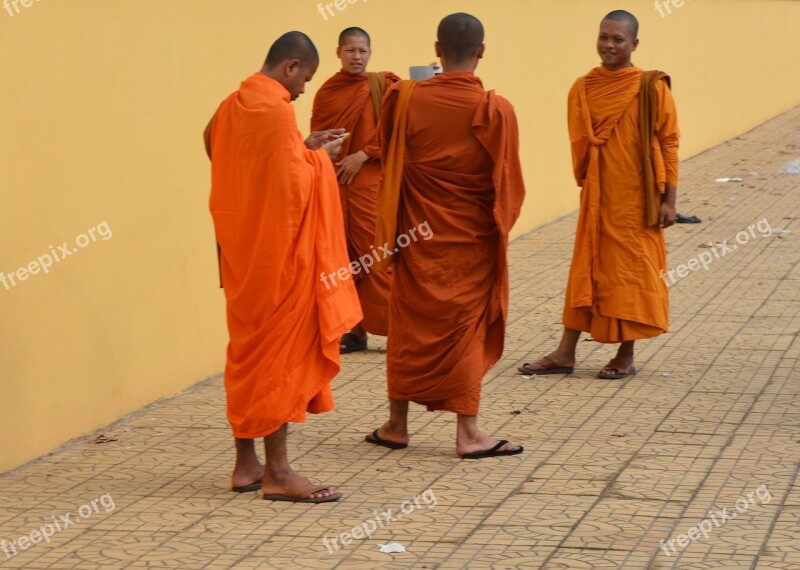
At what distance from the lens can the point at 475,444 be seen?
21.3 feet

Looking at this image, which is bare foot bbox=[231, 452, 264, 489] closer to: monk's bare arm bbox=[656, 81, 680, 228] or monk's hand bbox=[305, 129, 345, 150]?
monk's hand bbox=[305, 129, 345, 150]

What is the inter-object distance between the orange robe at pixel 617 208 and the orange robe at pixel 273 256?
263cm

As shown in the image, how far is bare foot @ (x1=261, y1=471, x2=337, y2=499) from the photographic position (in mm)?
5777

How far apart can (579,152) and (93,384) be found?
3.08 meters

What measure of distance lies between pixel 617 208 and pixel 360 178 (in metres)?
1.68

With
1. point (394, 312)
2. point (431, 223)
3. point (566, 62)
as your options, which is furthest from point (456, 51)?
point (566, 62)

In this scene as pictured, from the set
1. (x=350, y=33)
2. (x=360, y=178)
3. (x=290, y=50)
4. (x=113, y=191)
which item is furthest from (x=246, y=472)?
(x=350, y=33)

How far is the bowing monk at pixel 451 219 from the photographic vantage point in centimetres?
631

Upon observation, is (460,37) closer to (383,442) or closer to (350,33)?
(383,442)

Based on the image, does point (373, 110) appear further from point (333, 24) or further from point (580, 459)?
point (580, 459)

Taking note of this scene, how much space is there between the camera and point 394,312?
659 cm

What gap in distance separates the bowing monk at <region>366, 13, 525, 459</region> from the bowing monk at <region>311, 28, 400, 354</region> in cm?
206

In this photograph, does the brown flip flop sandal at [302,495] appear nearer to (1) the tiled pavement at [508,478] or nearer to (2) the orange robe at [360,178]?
(1) the tiled pavement at [508,478]

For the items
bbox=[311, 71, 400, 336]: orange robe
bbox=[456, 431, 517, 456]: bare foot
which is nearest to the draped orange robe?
bbox=[456, 431, 517, 456]: bare foot
